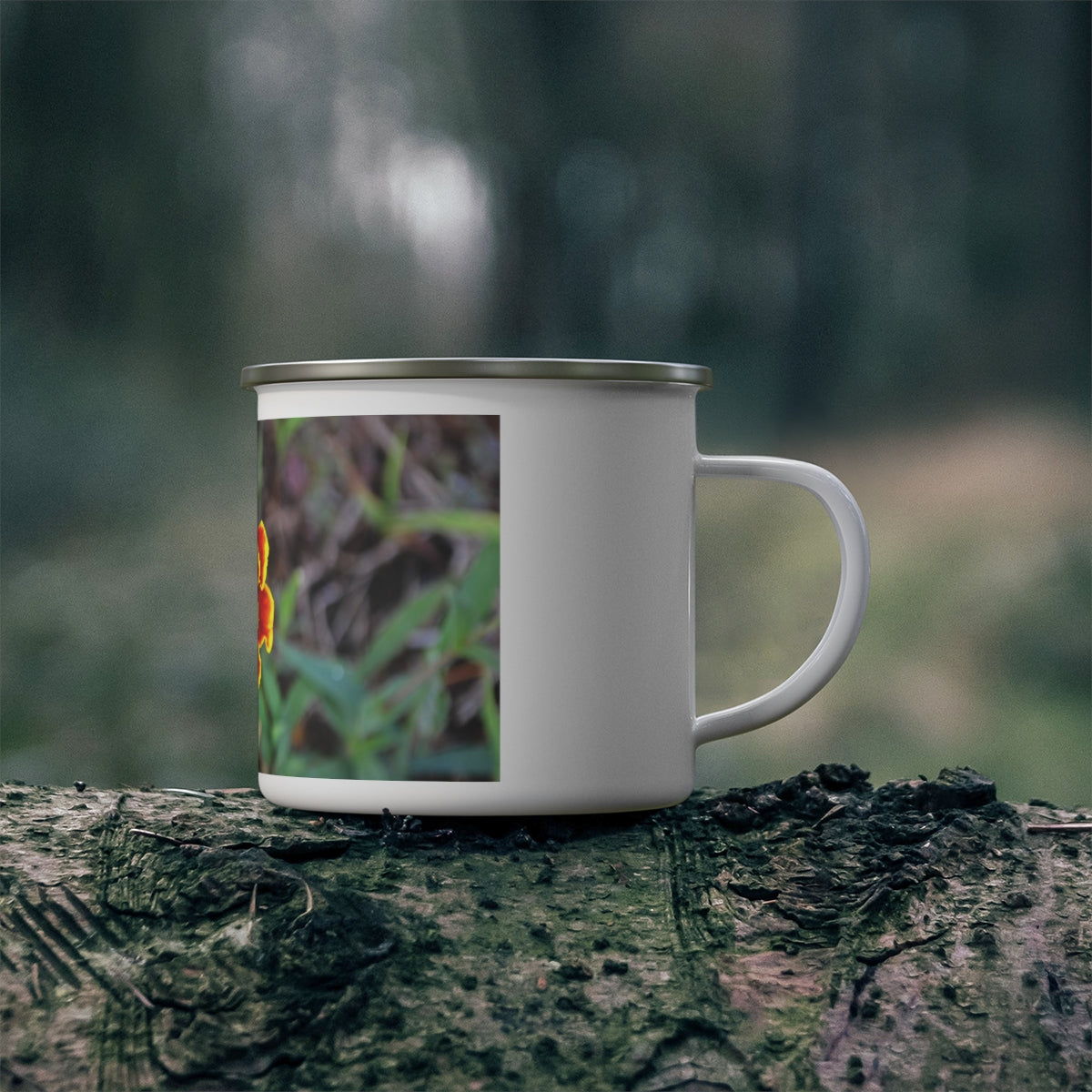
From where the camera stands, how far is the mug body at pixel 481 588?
0.98 m

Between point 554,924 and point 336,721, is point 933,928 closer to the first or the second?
point 554,924

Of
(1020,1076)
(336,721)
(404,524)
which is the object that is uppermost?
(404,524)

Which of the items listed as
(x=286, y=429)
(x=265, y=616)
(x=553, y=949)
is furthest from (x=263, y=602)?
(x=553, y=949)

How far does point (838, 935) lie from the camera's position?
92 cm

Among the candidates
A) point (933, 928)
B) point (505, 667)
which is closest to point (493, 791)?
point (505, 667)

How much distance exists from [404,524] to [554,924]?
0.27 metres

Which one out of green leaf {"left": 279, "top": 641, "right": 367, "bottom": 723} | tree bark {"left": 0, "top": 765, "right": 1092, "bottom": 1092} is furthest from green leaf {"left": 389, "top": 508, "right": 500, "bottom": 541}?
tree bark {"left": 0, "top": 765, "right": 1092, "bottom": 1092}

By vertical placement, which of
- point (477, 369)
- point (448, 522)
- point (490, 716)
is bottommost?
point (490, 716)

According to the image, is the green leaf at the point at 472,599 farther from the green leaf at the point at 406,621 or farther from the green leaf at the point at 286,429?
the green leaf at the point at 286,429

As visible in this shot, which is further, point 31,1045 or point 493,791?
point 493,791

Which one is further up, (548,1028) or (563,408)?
(563,408)

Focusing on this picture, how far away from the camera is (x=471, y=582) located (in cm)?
98

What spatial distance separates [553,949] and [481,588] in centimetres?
24

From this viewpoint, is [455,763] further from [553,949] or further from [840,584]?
[840,584]
